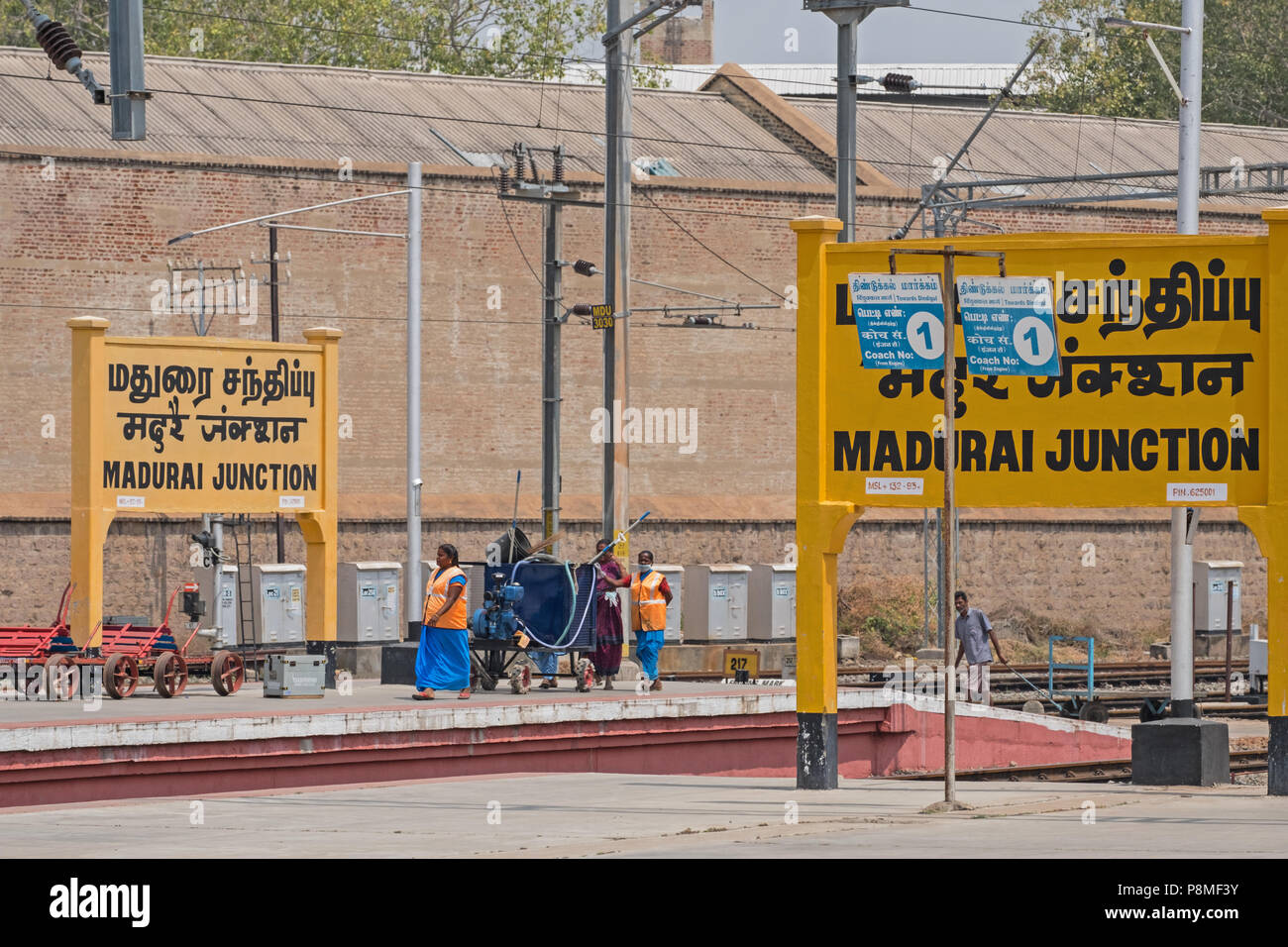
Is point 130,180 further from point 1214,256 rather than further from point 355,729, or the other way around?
point 1214,256

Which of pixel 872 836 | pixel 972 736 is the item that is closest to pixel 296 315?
pixel 972 736

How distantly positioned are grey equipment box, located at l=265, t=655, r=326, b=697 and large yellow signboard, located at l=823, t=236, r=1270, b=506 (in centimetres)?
920

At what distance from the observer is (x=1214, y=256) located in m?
17.5

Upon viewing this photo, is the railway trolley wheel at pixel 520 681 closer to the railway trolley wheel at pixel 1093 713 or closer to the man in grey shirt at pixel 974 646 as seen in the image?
the man in grey shirt at pixel 974 646

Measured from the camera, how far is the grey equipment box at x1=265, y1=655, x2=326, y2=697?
25250mm

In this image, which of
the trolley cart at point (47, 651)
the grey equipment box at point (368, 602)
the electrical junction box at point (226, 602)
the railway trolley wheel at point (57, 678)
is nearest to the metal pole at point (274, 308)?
the grey equipment box at point (368, 602)

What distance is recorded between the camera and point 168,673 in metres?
25.1

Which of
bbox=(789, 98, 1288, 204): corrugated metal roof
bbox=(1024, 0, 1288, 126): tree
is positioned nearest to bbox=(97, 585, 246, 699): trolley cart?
bbox=(789, 98, 1288, 204): corrugated metal roof

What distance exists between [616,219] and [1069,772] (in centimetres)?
1035

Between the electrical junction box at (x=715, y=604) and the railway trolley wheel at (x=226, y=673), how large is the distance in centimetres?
1681

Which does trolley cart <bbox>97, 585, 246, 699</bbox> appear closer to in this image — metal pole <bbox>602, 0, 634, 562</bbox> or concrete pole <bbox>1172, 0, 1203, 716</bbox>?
metal pole <bbox>602, 0, 634, 562</bbox>

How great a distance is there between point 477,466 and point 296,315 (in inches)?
205

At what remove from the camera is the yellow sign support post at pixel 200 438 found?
1031 inches

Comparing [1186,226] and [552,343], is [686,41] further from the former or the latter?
[1186,226]
